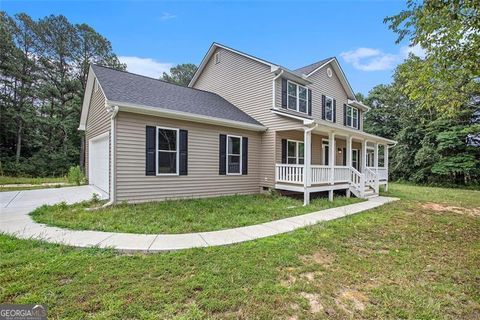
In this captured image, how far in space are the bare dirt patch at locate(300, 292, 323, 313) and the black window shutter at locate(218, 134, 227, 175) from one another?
23.6 feet

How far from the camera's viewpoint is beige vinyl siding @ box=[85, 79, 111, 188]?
873cm

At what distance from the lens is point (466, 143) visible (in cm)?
2100

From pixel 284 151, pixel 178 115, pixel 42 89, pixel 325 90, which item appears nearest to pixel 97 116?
pixel 178 115

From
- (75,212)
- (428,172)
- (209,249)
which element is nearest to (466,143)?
(428,172)

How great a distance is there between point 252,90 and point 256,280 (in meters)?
10.1

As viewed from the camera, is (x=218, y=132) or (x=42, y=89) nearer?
(x=218, y=132)

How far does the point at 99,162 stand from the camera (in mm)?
9984

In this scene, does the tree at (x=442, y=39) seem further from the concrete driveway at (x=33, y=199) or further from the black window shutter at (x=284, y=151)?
the concrete driveway at (x=33, y=199)

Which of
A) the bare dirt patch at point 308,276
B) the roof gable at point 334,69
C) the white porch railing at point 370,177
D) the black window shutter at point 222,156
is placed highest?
the roof gable at point 334,69

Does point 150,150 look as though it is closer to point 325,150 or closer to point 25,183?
point 25,183

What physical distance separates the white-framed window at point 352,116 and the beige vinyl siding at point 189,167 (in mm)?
8388

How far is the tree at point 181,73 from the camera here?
3684 cm

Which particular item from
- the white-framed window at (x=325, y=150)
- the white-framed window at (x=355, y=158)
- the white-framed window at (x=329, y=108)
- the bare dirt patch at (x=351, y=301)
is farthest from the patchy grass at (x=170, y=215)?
the white-framed window at (x=355, y=158)

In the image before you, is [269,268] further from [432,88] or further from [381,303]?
[432,88]
